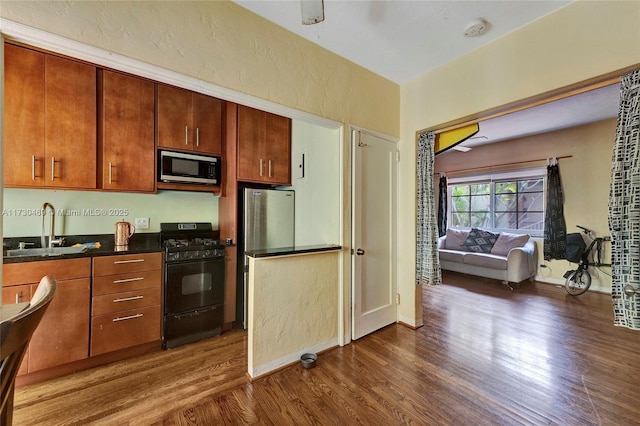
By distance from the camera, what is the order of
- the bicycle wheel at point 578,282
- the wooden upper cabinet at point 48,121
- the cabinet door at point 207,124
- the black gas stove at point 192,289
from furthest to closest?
the bicycle wheel at point 578,282 → the cabinet door at point 207,124 → the black gas stove at point 192,289 → the wooden upper cabinet at point 48,121

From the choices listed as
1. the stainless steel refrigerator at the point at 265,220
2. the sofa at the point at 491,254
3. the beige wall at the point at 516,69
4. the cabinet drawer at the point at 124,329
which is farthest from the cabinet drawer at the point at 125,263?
the sofa at the point at 491,254

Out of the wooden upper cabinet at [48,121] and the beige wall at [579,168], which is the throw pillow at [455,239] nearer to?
the beige wall at [579,168]

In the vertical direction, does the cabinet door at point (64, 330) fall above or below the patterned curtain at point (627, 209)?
below

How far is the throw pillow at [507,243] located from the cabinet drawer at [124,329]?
5.30m

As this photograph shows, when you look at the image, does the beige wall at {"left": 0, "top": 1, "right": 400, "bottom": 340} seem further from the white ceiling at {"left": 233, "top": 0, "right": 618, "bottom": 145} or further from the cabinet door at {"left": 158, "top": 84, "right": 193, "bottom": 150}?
the cabinet door at {"left": 158, "top": 84, "right": 193, "bottom": 150}

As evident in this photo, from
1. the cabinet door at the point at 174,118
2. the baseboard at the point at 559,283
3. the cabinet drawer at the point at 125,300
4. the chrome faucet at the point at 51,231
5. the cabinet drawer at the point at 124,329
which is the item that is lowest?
the baseboard at the point at 559,283

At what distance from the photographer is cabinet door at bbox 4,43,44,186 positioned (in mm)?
1813

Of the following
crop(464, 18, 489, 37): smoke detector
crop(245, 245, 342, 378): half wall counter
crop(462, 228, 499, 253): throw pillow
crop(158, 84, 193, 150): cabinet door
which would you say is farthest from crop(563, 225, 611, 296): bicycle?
crop(158, 84, 193, 150): cabinet door

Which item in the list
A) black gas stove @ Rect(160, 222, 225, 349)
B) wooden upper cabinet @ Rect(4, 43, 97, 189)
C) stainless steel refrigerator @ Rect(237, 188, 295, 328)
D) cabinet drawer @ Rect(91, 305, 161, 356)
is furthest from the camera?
stainless steel refrigerator @ Rect(237, 188, 295, 328)

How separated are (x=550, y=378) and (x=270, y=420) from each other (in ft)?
6.72

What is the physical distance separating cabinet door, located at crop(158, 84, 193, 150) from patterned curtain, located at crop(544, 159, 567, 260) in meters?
5.74

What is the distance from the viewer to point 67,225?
237cm

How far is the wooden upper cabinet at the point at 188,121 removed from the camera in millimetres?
2430

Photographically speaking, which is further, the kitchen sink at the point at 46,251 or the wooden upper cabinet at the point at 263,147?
the wooden upper cabinet at the point at 263,147
